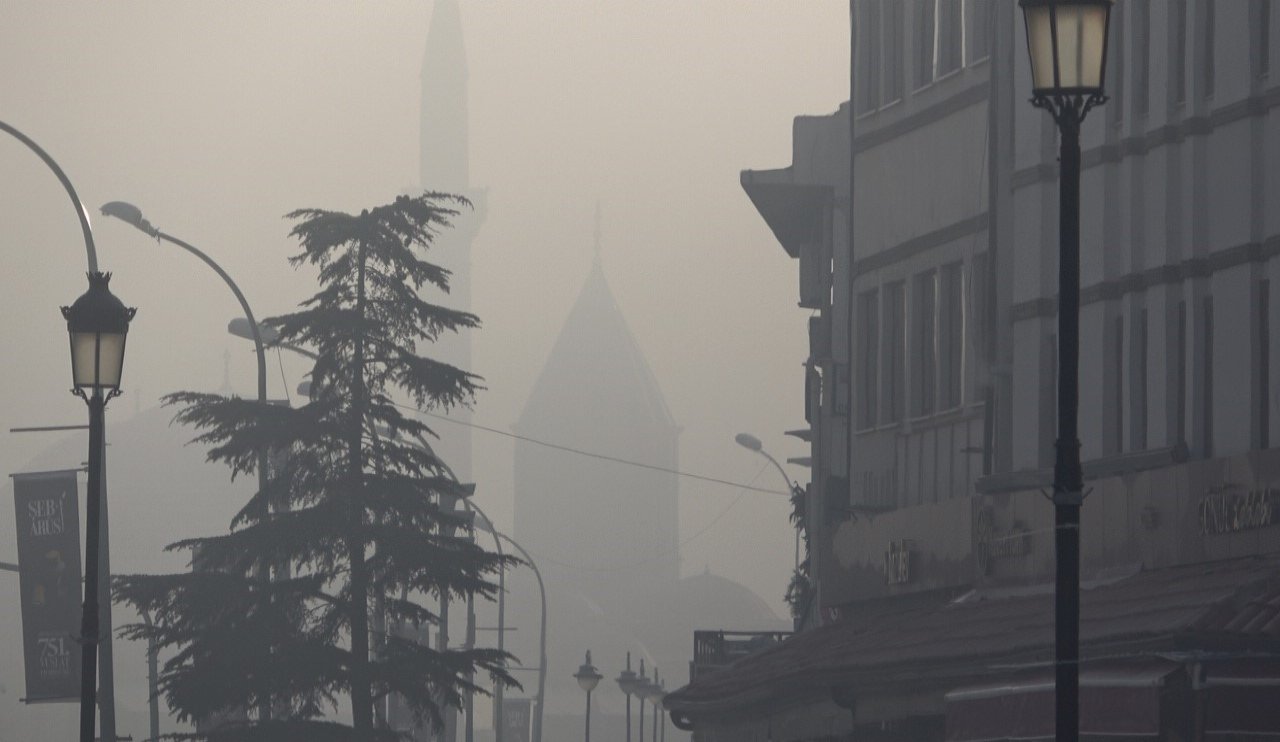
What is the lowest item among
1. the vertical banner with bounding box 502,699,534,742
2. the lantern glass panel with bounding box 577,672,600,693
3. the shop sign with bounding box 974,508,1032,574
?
the vertical banner with bounding box 502,699,534,742

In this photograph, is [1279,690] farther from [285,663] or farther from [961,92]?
[285,663]

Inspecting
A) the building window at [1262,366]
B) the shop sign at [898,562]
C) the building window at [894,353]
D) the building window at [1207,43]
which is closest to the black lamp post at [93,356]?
the building window at [1262,366]

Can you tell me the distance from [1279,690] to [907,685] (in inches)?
255

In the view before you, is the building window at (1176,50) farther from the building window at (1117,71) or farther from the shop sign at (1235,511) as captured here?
the shop sign at (1235,511)

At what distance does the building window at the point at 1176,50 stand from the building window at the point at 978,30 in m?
3.96

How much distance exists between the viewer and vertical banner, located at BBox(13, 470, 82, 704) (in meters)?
26.5

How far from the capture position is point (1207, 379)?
72.4 feet

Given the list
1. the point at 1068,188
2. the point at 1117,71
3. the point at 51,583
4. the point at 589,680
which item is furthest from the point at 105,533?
the point at 589,680

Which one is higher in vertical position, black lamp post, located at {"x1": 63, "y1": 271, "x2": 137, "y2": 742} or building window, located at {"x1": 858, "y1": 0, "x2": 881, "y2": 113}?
building window, located at {"x1": 858, "y1": 0, "x2": 881, "y2": 113}

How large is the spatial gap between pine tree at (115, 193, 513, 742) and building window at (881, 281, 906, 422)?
607 cm

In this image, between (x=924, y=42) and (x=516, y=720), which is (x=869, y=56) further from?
(x=516, y=720)

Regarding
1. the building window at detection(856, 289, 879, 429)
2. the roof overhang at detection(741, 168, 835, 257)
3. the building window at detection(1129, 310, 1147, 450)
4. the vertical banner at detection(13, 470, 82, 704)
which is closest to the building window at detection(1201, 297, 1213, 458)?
the building window at detection(1129, 310, 1147, 450)

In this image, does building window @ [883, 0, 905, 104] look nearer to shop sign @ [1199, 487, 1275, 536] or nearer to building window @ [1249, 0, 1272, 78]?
building window @ [1249, 0, 1272, 78]

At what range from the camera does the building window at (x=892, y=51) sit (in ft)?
96.8
